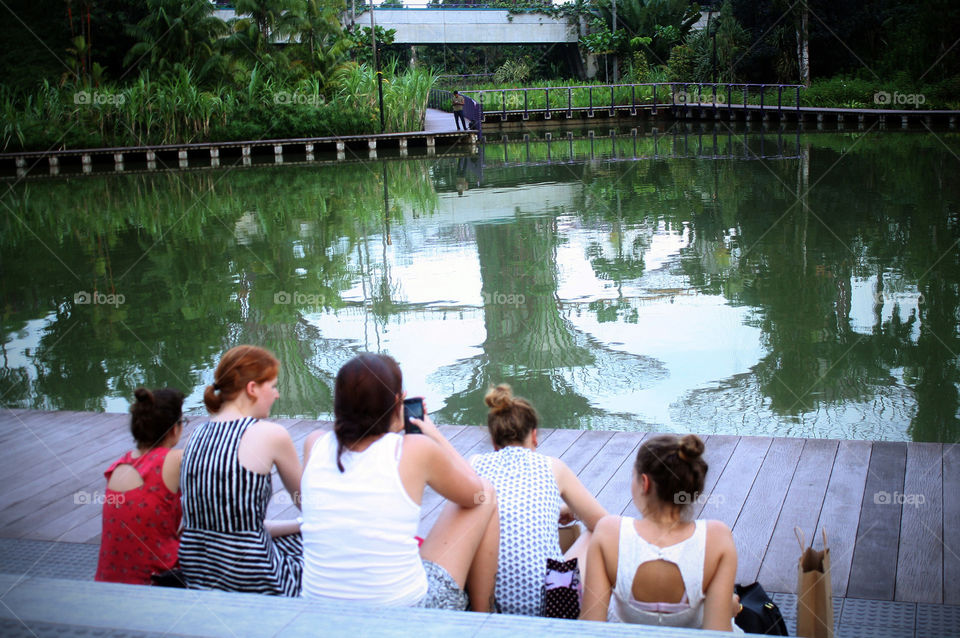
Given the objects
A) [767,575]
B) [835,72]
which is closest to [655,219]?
[767,575]

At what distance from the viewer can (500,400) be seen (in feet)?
7.50

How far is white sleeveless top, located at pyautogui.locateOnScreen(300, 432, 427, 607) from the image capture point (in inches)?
74.0

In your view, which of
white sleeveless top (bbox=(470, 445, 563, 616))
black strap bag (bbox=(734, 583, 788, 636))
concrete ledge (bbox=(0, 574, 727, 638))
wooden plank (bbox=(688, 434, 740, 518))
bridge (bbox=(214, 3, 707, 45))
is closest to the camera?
concrete ledge (bbox=(0, 574, 727, 638))

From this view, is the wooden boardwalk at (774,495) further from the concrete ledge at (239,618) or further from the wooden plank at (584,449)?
the concrete ledge at (239,618)

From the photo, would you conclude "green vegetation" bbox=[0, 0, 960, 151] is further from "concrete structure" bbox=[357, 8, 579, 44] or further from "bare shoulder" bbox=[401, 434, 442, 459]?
"bare shoulder" bbox=[401, 434, 442, 459]

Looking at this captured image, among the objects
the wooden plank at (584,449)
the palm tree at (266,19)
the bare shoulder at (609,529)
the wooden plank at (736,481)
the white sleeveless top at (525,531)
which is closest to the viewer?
the bare shoulder at (609,529)

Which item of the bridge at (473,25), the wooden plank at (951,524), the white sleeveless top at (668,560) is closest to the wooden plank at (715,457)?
the wooden plank at (951,524)

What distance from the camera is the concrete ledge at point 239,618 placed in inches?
56.2

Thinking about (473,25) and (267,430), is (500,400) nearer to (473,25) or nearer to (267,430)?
(267,430)

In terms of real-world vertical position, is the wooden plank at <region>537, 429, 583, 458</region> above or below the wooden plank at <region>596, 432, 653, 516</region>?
above

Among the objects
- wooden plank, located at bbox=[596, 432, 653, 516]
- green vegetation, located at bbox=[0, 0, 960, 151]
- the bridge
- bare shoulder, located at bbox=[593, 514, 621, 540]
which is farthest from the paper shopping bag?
the bridge

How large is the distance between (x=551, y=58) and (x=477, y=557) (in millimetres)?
35029

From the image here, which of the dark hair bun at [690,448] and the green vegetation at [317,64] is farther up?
the green vegetation at [317,64]

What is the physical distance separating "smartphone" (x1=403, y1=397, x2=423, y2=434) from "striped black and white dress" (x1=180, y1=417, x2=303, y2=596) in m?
0.36
